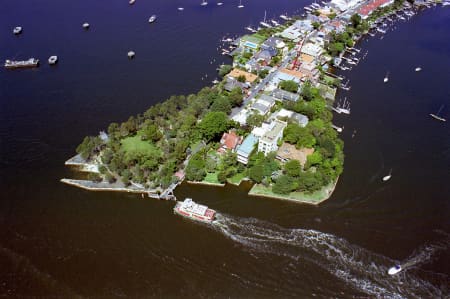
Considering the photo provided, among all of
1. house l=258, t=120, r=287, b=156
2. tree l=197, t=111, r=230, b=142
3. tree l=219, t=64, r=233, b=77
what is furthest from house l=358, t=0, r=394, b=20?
tree l=197, t=111, r=230, b=142

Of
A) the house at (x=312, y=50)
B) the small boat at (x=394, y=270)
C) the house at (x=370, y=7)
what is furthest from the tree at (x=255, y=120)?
the house at (x=370, y=7)

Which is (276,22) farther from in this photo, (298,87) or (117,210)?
(117,210)

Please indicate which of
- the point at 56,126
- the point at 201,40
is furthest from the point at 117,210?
the point at 201,40

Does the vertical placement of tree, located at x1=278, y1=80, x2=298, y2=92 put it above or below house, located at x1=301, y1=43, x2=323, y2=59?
below

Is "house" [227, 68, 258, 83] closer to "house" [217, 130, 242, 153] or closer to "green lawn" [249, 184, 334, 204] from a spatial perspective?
"house" [217, 130, 242, 153]

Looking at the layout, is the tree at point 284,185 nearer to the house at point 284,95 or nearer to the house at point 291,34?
the house at point 284,95

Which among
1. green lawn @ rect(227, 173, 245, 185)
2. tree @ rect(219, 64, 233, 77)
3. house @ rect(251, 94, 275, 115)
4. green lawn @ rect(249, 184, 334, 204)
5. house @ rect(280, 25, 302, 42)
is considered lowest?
green lawn @ rect(249, 184, 334, 204)
